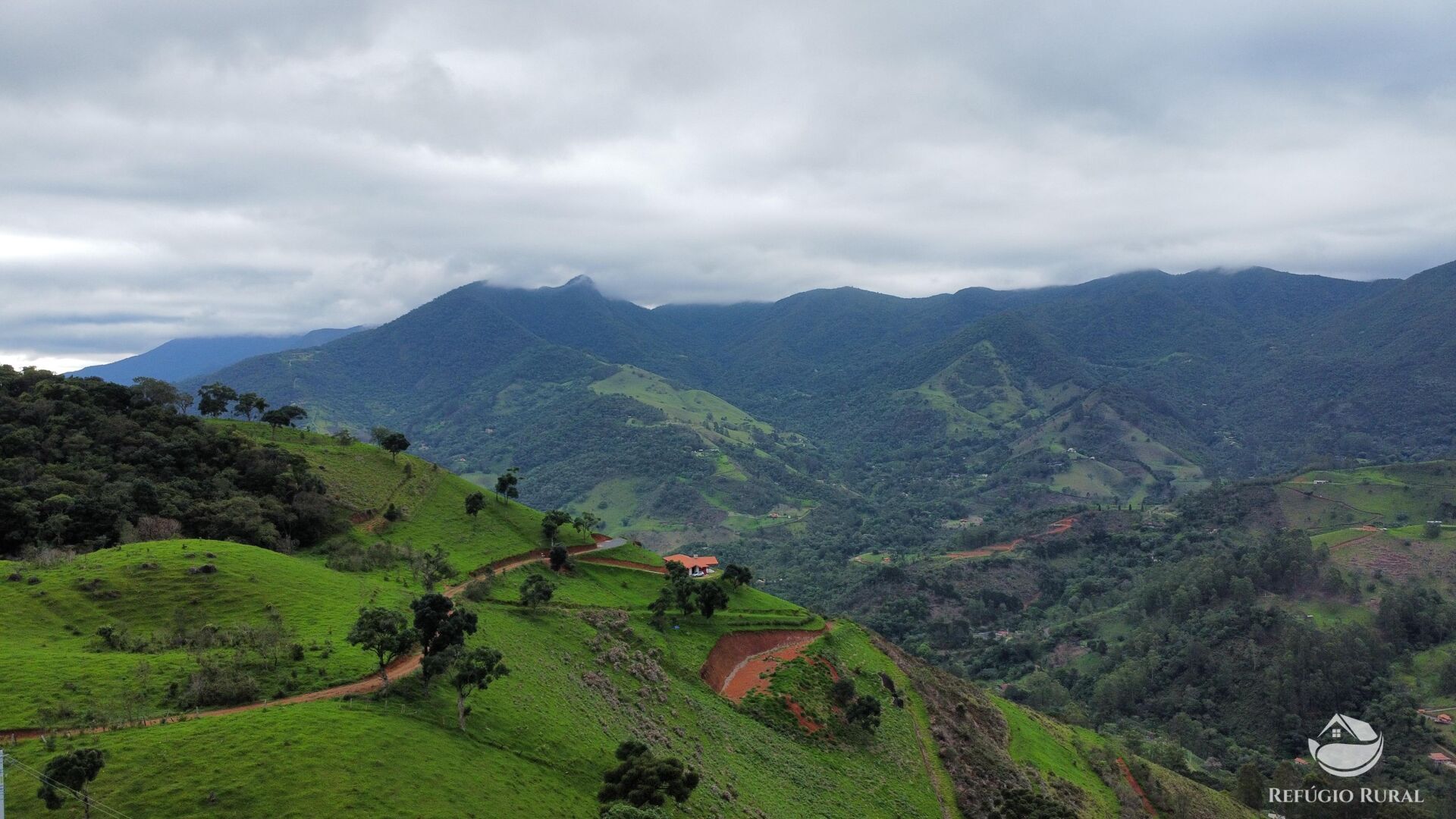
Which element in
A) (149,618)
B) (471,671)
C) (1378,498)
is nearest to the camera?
(471,671)

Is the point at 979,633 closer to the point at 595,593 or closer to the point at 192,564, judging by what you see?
the point at 595,593

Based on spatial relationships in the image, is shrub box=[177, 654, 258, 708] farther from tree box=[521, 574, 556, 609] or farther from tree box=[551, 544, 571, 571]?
tree box=[551, 544, 571, 571]

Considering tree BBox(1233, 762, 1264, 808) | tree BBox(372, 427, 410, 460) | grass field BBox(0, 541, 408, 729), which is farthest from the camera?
tree BBox(372, 427, 410, 460)

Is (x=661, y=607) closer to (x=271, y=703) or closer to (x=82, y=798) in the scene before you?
(x=271, y=703)

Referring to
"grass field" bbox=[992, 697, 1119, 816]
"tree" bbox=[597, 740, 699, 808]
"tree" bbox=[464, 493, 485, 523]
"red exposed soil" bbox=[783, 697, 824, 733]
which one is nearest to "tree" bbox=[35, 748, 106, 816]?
"tree" bbox=[597, 740, 699, 808]

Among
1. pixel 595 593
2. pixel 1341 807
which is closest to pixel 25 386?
pixel 595 593

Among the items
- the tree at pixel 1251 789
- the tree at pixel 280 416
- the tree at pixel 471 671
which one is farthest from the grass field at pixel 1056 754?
the tree at pixel 280 416

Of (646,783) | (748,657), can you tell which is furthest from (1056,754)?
(646,783)

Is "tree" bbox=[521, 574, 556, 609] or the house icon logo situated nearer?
"tree" bbox=[521, 574, 556, 609]

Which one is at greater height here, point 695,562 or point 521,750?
point 521,750
